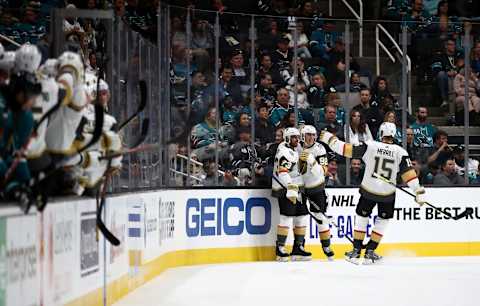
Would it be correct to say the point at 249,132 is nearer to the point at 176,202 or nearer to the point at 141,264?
the point at 176,202

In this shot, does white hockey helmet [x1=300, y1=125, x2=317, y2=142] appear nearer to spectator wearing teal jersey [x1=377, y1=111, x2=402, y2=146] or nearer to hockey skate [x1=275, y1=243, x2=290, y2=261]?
spectator wearing teal jersey [x1=377, y1=111, x2=402, y2=146]

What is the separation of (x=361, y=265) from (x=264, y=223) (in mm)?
1310

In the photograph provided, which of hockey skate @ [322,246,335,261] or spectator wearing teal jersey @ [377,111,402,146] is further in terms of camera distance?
spectator wearing teal jersey @ [377,111,402,146]

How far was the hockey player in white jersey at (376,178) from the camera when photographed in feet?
42.5

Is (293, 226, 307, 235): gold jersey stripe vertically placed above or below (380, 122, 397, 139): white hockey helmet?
below

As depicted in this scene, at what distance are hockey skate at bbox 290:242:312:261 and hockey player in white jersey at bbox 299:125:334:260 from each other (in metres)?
0.22

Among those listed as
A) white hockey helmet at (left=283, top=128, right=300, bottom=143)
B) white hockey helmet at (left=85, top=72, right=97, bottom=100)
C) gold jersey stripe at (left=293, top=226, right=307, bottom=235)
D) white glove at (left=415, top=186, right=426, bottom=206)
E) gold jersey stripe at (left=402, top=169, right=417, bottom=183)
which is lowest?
gold jersey stripe at (left=293, top=226, right=307, bottom=235)

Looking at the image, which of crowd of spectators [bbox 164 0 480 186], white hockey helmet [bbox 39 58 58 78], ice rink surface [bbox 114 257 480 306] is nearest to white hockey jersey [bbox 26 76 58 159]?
white hockey helmet [bbox 39 58 58 78]

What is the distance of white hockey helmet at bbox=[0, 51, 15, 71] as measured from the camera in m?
6.54

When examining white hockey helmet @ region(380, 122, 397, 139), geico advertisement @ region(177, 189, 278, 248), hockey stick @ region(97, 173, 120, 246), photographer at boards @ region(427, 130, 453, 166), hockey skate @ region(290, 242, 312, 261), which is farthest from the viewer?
photographer at boards @ region(427, 130, 453, 166)

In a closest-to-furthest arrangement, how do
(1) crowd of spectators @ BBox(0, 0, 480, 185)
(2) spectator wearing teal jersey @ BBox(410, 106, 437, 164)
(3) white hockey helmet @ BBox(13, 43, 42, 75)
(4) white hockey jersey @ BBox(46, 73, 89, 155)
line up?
(3) white hockey helmet @ BBox(13, 43, 42, 75) → (4) white hockey jersey @ BBox(46, 73, 89, 155) → (1) crowd of spectators @ BBox(0, 0, 480, 185) → (2) spectator wearing teal jersey @ BBox(410, 106, 437, 164)

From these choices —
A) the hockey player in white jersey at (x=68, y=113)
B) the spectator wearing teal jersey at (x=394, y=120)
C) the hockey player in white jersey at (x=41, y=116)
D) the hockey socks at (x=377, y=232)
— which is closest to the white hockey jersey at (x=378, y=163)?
the hockey socks at (x=377, y=232)

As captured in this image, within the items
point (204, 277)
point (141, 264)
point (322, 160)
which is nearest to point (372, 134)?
point (322, 160)

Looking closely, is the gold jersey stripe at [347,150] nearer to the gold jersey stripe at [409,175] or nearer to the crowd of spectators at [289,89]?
the gold jersey stripe at [409,175]
